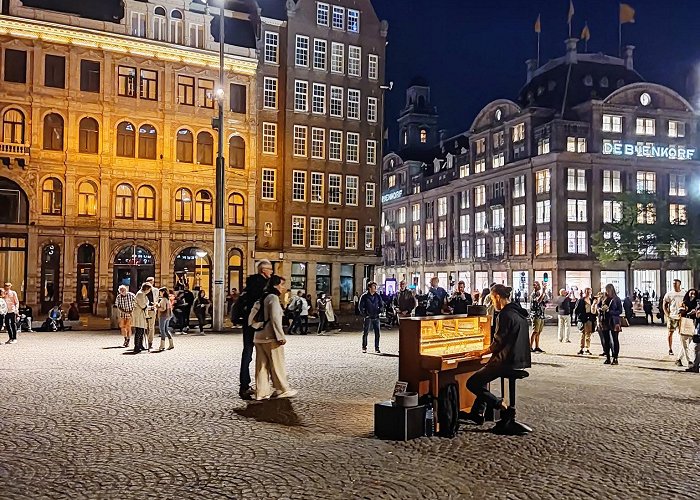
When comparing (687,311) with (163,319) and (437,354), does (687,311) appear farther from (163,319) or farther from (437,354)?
(163,319)

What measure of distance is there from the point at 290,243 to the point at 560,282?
28295 millimetres

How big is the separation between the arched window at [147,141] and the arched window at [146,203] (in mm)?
1932

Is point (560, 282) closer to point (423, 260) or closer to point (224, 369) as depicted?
point (423, 260)

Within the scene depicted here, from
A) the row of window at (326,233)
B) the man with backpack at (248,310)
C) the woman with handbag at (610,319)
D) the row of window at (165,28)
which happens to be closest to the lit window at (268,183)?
the row of window at (326,233)

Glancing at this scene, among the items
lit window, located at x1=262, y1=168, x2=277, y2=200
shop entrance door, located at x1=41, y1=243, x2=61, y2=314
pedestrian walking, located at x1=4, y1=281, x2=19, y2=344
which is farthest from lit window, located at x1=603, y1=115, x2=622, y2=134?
pedestrian walking, located at x1=4, y1=281, x2=19, y2=344

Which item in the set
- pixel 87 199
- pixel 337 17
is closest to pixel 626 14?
pixel 337 17

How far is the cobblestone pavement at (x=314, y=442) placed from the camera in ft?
23.5

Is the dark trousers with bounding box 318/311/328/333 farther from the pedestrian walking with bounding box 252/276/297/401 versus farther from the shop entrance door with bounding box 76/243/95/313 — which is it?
the shop entrance door with bounding box 76/243/95/313

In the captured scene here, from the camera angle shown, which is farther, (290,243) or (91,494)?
(290,243)

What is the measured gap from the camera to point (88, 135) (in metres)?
41.7

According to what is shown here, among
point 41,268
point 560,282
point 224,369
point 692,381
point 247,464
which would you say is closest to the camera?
point 247,464

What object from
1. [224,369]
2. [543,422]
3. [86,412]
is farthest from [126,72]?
[543,422]

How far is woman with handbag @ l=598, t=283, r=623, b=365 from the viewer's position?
58.1ft

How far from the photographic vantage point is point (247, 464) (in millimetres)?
7957
